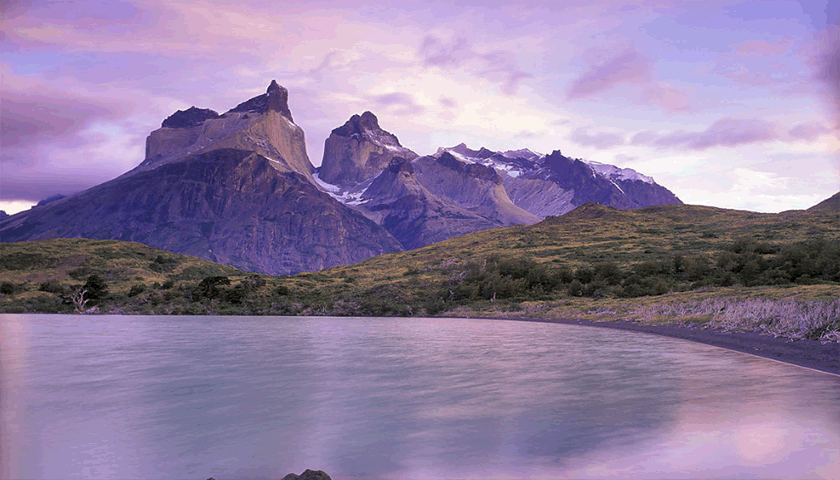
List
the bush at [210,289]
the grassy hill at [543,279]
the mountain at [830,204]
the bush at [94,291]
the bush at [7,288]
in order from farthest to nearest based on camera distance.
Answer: the mountain at [830,204] → the bush at [7,288] → the bush at [210,289] → the bush at [94,291] → the grassy hill at [543,279]

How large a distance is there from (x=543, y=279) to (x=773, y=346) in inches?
1589

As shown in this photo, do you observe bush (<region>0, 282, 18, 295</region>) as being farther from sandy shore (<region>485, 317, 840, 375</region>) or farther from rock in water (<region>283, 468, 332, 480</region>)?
rock in water (<region>283, 468, 332, 480</region>)

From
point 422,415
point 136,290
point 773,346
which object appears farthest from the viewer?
point 136,290

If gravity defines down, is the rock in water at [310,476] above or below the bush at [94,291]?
below

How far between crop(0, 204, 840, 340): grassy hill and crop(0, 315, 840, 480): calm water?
10.4m

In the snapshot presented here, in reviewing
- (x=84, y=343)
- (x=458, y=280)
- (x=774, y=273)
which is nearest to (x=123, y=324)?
(x=84, y=343)

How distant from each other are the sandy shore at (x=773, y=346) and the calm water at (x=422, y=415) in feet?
3.03

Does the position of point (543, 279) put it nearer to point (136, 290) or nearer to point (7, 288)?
point (136, 290)

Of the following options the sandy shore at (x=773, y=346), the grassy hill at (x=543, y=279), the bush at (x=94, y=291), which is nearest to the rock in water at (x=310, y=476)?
the sandy shore at (x=773, y=346)

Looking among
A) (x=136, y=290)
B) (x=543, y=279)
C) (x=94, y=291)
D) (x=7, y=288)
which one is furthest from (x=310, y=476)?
(x=7, y=288)

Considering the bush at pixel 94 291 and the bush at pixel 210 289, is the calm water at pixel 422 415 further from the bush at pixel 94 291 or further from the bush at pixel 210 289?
the bush at pixel 94 291

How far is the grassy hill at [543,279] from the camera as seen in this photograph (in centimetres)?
4097

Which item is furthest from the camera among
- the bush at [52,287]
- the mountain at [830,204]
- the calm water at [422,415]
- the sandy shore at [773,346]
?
the mountain at [830,204]

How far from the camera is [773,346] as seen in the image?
78.4 feet
